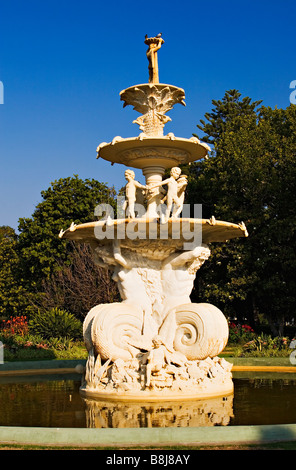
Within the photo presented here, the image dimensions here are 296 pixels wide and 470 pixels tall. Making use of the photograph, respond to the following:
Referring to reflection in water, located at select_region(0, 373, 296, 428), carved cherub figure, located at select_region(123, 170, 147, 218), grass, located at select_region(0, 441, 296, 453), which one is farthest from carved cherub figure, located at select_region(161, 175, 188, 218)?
grass, located at select_region(0, 441, 296, 453)

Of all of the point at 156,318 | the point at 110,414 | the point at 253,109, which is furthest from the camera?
the point at 253,109

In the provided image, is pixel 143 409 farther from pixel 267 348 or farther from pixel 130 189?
pixel 267 348

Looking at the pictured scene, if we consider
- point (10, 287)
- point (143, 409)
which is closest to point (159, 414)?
point (143, 409)

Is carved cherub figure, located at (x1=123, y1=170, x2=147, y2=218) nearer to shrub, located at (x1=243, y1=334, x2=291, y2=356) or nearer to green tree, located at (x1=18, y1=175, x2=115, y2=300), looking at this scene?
shrub, located at (x1=243, y1=334, x2=291, y2=356)

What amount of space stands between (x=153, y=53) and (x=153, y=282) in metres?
5.79

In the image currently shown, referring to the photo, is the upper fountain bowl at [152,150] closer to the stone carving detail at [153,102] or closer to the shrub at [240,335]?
the stone carving detail at [153,102]

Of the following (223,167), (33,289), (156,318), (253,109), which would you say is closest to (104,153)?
(156,318)

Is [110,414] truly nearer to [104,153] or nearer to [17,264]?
[104,153]

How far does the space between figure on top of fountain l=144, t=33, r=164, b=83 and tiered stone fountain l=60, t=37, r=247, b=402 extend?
0.02 metres

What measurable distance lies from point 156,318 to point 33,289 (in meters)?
25.0

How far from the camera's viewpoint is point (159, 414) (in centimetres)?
910

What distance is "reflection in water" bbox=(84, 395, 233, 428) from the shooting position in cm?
830
